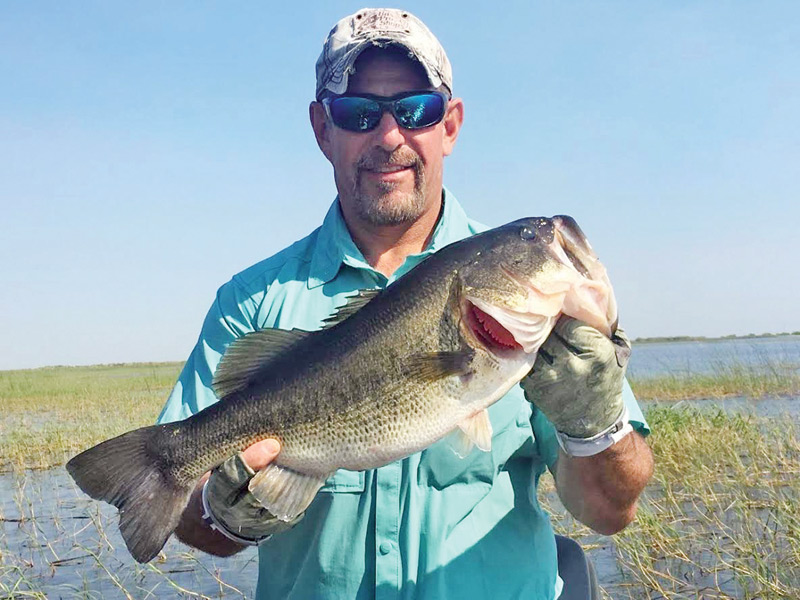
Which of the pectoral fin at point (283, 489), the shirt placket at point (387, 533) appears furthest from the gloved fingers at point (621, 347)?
the pectoral fin at point (283, 489)

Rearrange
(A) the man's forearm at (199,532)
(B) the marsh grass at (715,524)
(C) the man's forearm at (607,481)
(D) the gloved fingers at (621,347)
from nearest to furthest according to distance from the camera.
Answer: (D) the gloved fingers at (621,347) < (C) the man's forearm at (607,481) < (A) the man's forearm at (199,532) < (B) the marsh grass at (715,524)

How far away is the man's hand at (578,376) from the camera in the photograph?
282 cm

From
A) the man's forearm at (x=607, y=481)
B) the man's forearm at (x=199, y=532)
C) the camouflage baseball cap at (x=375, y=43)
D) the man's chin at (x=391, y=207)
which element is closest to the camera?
the man's forearm at (x=607, y=481)

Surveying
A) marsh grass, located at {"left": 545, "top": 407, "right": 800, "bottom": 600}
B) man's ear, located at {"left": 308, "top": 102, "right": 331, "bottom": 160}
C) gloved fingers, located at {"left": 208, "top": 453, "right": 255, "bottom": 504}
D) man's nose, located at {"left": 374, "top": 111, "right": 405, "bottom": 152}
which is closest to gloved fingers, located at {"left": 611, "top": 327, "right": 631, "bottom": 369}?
gloved fingers, located at {"left": 208, "top": 453, "right": 255, "bottom": 504}

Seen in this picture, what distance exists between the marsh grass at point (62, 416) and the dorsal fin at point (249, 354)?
10.5 metres

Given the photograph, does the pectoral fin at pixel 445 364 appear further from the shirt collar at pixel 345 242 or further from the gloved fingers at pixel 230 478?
Result: the shirt collar at pixel 345 242

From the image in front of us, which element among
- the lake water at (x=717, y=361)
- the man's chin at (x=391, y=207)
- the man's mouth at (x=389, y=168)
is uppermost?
the man's mouth at (x=389, y=168)

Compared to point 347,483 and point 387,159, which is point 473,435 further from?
point 387,159

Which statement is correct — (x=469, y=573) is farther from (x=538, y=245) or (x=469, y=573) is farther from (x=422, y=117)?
(x=422, y=117)

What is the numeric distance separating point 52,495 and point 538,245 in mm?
9435

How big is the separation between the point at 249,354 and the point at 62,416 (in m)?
17.4

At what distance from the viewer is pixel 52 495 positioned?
10.3 m

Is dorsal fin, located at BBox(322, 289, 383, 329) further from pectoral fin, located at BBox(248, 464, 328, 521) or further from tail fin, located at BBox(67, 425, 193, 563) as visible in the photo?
tail fin, located at BBox(67, 425, 193, 563)

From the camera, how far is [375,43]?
4.02 m
